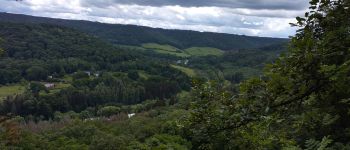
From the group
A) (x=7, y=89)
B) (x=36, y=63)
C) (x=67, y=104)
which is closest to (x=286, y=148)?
(x=67, y=104)

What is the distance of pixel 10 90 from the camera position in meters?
115

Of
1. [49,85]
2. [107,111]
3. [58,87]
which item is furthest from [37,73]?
[107,111]

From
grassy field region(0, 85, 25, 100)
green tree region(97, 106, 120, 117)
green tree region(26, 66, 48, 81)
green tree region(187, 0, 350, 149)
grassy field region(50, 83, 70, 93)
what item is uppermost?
green tree region(187, 0, 350, 149)

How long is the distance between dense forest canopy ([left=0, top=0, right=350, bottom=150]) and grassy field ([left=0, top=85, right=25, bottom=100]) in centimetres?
61

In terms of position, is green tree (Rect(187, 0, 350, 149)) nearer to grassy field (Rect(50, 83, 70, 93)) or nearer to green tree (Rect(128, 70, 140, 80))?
grassy field (Rect(50, 83, 70, 93))

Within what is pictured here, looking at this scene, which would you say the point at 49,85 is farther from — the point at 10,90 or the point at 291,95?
the point at 291,95

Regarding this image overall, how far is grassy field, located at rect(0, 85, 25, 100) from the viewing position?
108988 millimetres

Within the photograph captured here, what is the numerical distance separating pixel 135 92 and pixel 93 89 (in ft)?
44.3

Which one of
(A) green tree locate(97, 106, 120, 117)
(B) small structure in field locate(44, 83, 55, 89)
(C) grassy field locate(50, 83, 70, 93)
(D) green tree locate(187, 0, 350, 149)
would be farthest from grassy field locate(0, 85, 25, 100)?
(D) green tree locate(187, 0, 350, 149)

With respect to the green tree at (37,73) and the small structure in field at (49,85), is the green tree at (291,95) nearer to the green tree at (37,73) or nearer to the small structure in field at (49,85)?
the small structure in field at (49,85)

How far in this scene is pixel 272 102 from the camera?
6.18m

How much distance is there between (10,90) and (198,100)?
118051 mm

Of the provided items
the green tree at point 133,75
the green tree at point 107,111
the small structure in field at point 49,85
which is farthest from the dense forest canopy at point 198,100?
the green tree at point 133,75

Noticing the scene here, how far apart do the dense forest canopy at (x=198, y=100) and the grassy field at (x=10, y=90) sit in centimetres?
61
